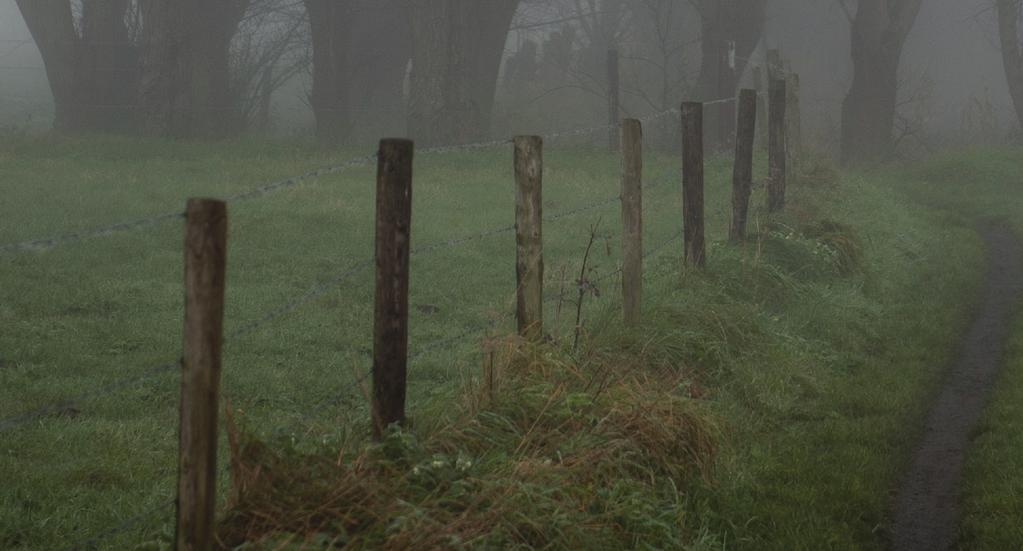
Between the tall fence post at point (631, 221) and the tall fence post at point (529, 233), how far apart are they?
1.66 metres

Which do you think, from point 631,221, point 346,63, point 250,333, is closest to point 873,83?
point 346,63

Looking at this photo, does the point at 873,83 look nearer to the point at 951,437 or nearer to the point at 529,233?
the point at 951,437

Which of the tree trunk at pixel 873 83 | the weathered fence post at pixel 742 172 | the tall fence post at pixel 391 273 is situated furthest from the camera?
the tree trunk at pixel 873 83

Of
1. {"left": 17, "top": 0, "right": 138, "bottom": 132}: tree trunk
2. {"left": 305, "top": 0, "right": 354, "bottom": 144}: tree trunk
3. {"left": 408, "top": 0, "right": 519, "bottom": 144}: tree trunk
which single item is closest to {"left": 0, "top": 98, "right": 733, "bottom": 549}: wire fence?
{"left": 408, "top": 0, "right": 519, "bottom": 144}: tree trunk

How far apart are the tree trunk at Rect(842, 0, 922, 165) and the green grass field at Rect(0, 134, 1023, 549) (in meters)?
8.48

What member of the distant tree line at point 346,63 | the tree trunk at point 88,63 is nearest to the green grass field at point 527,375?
the distant tree line at point 346,63

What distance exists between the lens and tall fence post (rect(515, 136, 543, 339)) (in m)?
7.20

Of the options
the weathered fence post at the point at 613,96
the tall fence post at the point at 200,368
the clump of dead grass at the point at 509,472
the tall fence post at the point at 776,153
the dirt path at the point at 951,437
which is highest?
the weathered fence post at the point at 613,96

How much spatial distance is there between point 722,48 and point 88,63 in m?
12.9

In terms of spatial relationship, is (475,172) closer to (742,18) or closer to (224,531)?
(742,18)

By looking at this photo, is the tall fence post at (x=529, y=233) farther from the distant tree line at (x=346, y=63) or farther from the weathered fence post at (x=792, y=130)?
the distant tree line at (x=346, y=63)

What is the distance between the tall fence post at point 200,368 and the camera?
12.8ft

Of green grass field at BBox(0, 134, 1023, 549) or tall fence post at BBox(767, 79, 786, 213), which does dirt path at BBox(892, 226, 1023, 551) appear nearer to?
green grass field at BBox(0, 134, 1023, 549)

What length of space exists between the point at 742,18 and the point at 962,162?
534cm
